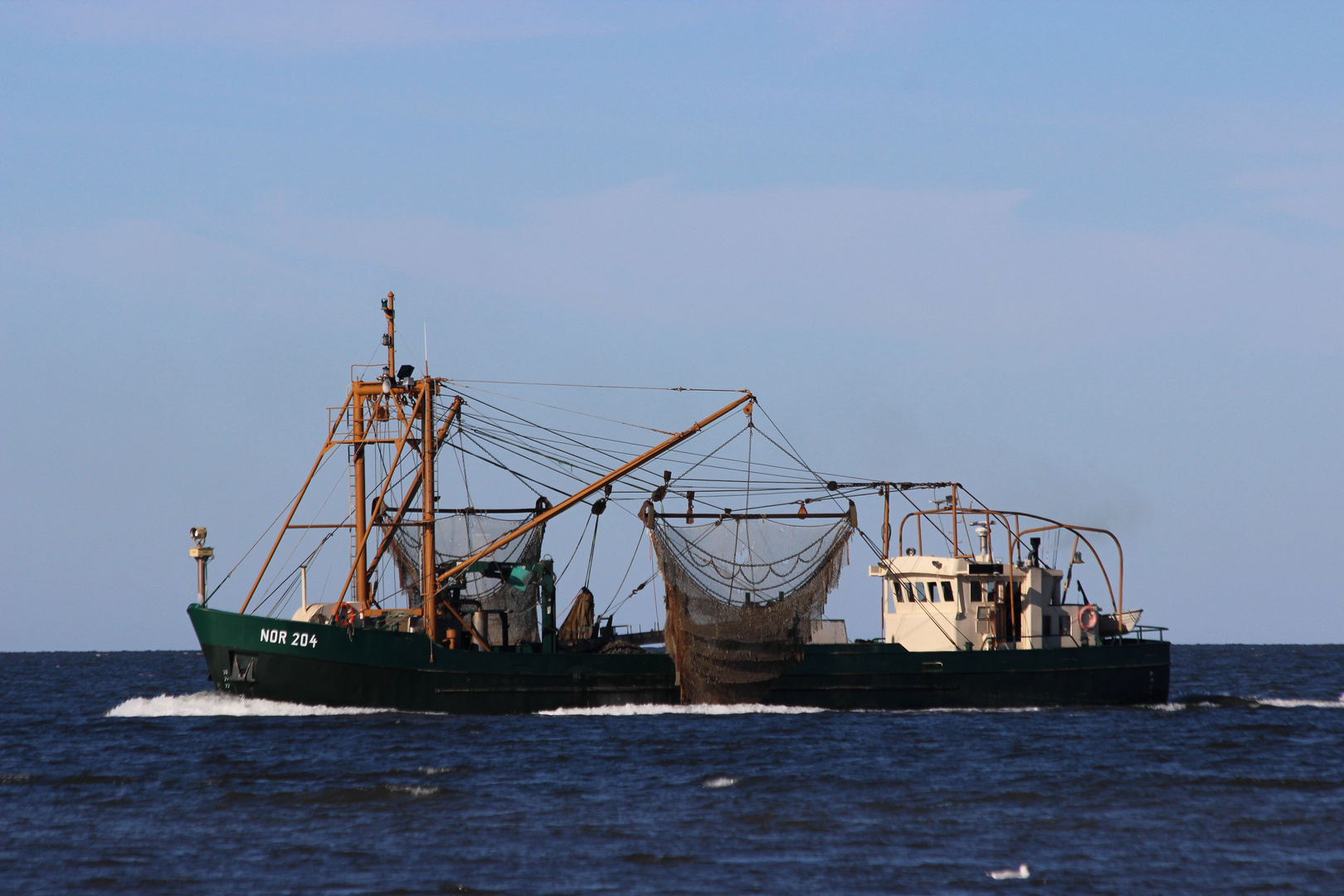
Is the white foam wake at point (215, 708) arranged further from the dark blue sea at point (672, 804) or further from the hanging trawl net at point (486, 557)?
the hanging trawl net at point (486, 557)

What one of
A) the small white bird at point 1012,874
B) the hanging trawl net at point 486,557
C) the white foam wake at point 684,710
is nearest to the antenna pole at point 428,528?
the hanging trawl net at point 486,557

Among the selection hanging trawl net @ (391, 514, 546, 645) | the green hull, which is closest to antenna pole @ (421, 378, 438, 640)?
the green hull

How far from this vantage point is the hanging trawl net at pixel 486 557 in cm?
4181

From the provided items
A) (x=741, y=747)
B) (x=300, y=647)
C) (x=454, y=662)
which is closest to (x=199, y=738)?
(x=300, y=647)

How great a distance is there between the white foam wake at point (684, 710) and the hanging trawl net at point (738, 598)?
564 millimetres

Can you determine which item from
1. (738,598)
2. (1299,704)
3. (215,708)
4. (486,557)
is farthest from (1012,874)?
(1299,704)

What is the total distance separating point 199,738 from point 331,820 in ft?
43.0

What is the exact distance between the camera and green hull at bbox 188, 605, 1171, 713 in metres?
37.2

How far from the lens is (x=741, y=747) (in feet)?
105

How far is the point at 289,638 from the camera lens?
121 ft

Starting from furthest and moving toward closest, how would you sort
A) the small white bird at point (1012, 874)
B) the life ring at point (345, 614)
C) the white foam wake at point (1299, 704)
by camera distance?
the white foam wake at point (1299, 704), the life ring at point (345, 614), the small white bird at point (1012, 874)

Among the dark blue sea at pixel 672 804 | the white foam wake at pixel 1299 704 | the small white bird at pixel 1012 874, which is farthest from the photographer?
the white foam wake at pixel 1299 704

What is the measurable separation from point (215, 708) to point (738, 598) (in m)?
15.6

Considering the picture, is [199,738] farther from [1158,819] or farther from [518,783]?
[1158,819]
